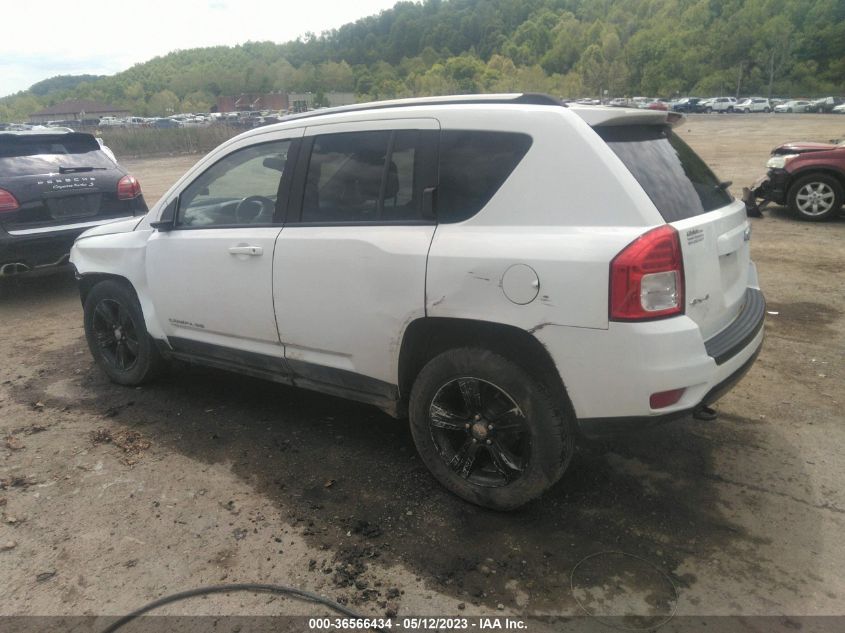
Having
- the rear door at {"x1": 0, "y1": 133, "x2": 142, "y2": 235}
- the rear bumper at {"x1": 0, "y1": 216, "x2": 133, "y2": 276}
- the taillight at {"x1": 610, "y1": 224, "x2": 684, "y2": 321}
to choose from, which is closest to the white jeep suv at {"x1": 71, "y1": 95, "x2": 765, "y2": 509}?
the taillight at {"x1": 610, "y1": 224, "x2": 684, "y2": 321}

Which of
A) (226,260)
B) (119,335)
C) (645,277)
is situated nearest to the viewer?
(645,277)

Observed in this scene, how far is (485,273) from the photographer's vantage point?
2701 millimetres

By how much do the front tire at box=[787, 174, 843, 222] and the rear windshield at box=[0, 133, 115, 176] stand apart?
374 inches

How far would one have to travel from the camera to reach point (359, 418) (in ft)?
13.4

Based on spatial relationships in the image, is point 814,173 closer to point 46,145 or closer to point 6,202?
point 46,145

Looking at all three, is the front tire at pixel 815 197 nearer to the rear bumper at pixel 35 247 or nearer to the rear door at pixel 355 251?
the rear door at pixel 355 251

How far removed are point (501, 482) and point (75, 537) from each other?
2.00m

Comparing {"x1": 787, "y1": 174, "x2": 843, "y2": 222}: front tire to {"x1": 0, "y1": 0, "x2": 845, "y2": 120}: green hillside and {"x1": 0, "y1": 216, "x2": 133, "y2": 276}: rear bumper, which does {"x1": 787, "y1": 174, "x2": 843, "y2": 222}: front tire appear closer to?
{"x1": 0, "y1": 216, "x2": 133, "y2": 276}: rear bumper

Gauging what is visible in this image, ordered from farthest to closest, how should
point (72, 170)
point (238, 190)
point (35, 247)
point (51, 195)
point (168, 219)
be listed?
point (72, 170) < point (51, 195) < point (35, 247) < point (168, 219) < point (238, 190)

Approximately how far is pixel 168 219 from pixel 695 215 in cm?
307

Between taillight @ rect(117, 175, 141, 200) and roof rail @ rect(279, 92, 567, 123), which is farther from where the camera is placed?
taillight @ rect(117, 175, 141, 200)

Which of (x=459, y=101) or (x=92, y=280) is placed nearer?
(x=459, y=101)

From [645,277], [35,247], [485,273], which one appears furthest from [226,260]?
[35,247]

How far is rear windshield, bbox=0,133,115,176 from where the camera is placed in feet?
21.4
